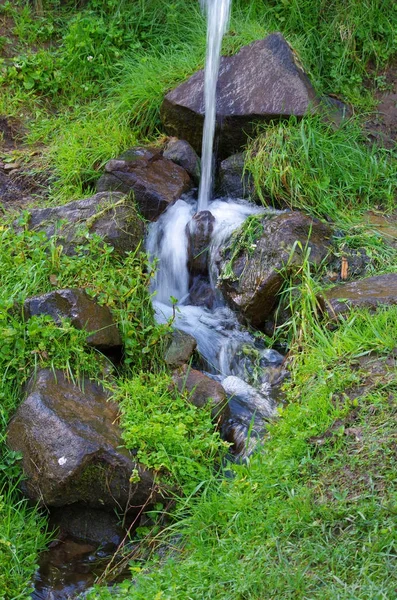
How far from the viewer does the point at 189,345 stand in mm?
4953

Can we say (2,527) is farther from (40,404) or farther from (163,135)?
(163,135)

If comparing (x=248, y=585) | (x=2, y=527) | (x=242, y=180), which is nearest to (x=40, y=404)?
(x=2, y=527)

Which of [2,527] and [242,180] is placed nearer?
[2,527]

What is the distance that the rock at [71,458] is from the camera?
13.4 feet

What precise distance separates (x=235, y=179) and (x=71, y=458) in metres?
3.04

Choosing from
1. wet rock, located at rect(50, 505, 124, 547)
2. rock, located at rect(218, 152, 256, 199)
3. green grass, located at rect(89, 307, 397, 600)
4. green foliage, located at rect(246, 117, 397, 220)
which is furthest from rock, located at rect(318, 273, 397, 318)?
wet rock, located at rect(50, 505, 124, 547)

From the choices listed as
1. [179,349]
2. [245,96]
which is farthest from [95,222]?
[245,96]

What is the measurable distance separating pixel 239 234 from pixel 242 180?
32.4 inches

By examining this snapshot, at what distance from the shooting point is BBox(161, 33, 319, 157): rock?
6.47 meters

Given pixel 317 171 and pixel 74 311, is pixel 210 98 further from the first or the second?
pixel 74 311

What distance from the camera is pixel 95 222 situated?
5363 mm

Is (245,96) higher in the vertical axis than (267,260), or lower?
higher

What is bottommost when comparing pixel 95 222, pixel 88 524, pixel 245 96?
pixel 88 524

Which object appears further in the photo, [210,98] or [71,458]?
[210,98]
